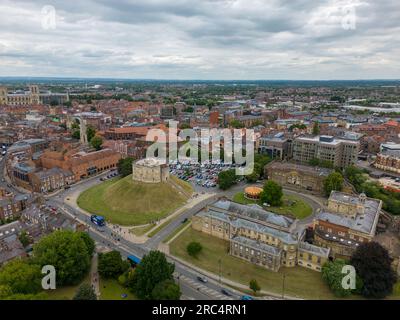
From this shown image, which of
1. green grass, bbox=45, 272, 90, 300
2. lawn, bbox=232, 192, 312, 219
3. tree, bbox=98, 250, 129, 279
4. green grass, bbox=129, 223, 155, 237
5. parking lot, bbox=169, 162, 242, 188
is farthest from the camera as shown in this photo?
parking lot, bbox=169, 162, 242, 188

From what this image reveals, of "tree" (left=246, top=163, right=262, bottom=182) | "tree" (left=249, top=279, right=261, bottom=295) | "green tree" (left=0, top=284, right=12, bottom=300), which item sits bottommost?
"tree" (left=249, top=279, right=261, bottom=295)

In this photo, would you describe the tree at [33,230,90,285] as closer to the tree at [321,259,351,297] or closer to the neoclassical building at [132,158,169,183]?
the neoclassical building at [132,158,169,183]

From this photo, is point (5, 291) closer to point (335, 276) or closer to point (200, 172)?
point (335, 276)

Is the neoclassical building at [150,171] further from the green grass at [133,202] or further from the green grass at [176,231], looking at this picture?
the green grass at [176,231]

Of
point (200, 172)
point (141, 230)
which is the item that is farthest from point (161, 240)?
point (200, 172)

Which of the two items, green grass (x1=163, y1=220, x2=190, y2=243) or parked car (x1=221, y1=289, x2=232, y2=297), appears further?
green grass (x1=163, y1=220, x2=190, y2=243)

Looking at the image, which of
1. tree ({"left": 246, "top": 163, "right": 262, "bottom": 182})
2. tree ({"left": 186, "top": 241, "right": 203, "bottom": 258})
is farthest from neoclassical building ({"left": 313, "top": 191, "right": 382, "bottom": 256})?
tree ({"left": 246, "top": 163, "right": 262, "bottom": 182})
